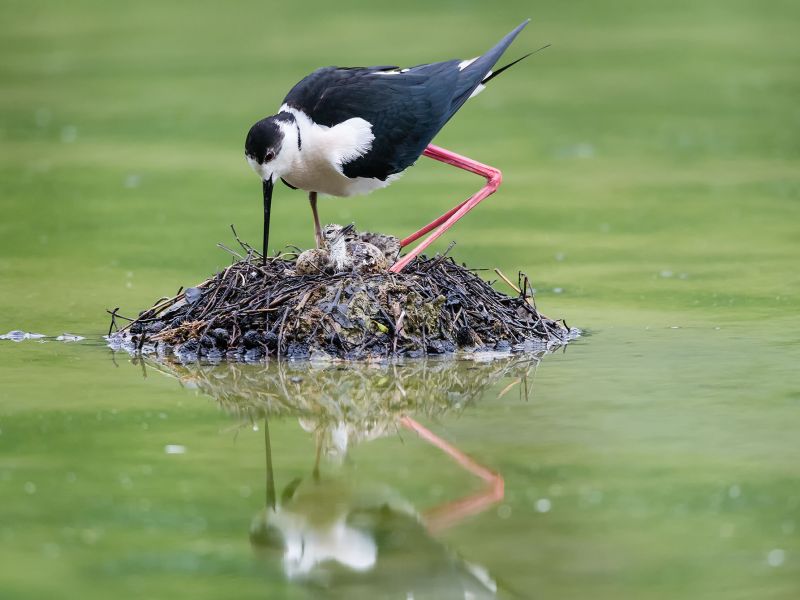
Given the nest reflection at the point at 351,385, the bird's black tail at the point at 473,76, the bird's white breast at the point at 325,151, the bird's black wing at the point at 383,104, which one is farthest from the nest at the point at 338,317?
the bird's black tail at the point at 473,76

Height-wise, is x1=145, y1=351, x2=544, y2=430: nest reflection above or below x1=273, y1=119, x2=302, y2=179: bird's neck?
below

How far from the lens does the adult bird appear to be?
8914 millimetres

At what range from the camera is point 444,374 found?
342 inches

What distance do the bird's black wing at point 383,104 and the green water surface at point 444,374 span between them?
4.39ft

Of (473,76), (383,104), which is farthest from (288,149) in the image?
(473,76)

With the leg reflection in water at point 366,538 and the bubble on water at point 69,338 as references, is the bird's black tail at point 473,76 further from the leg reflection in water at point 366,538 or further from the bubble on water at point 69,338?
the leg reflection in water at point 366,538

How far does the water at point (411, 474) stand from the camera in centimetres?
595

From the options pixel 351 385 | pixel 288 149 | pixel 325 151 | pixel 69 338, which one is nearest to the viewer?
pixel 351 385

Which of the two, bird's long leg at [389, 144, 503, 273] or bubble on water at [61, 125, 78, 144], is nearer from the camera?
bird's long leg at [389, 144, 503, 273]

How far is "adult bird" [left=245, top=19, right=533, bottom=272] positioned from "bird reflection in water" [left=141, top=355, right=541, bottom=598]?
862 mm

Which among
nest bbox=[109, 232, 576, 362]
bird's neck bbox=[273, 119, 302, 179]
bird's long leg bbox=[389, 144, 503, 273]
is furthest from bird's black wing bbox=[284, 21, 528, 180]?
nest bbox=[109, 232, 576, 362]

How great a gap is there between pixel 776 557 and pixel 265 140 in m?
3.95

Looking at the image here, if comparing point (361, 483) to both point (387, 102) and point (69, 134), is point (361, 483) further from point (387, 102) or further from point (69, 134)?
point (69, 134)

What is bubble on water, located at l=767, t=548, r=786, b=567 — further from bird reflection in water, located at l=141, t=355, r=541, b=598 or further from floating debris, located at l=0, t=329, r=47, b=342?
floating debris, located at l=0, t=329, r=47, b=342
